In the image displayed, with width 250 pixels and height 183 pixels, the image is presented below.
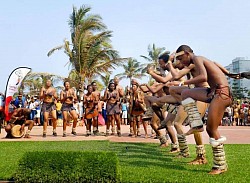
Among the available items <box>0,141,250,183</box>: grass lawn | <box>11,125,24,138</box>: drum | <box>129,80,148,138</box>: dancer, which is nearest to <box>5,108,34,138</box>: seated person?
<box>11,125,24,138</box>: drum

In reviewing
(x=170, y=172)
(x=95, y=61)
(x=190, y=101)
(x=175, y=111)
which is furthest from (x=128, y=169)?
(x=95, y=61)

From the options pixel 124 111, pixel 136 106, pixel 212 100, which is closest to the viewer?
pixel 212 100

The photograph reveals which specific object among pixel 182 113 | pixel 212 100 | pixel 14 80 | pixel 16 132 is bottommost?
pixel 16 132

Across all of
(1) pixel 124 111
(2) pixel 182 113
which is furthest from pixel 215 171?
(1) pixel 124 111

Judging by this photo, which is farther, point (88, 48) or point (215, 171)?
point (88, 48)

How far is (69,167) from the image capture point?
4637mm

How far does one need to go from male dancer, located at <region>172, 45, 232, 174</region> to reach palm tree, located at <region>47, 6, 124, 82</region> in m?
21.6

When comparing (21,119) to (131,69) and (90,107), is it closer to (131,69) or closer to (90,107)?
(90,107)

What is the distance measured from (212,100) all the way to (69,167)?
222cm

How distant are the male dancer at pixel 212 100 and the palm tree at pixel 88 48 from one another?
21.6m

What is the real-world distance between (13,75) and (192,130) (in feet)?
33.6

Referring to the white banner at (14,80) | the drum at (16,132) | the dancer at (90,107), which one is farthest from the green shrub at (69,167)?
the white banner at (14,80)

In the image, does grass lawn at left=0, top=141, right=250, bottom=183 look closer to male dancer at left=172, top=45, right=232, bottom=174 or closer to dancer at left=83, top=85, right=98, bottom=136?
male dancer at left=172, top=45, right=232, bottom=174

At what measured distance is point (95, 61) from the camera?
89.1ft
